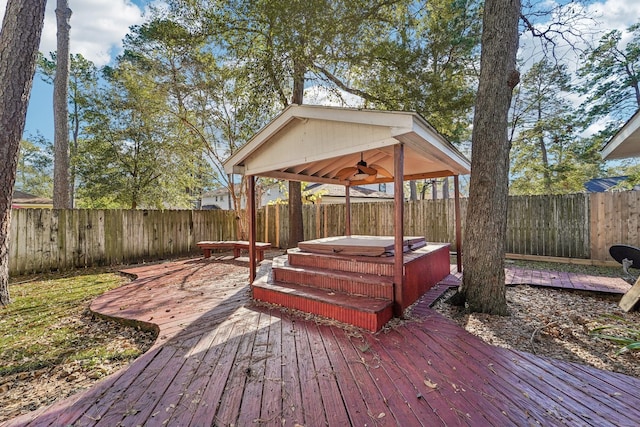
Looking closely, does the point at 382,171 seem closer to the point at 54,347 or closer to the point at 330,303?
the point at 330,303

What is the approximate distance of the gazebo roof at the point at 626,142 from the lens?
3.45 m

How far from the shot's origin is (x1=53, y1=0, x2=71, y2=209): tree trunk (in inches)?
269

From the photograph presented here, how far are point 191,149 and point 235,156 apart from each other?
6.34m

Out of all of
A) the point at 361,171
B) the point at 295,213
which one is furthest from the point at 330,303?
the point at 295,213

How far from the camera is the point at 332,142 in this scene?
3361 millimetres

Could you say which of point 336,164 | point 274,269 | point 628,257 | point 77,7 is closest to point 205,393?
point 274,269

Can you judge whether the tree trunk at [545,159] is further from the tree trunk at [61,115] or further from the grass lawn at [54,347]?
the tree trunk at [61,115]

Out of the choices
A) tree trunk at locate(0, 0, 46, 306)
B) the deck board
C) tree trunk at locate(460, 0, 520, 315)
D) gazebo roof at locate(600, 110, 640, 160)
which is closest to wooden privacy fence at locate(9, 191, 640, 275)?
gazebo roof at locate(600, 110, 640, 160)

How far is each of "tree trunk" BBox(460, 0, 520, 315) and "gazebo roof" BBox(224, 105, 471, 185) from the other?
609 millimetres

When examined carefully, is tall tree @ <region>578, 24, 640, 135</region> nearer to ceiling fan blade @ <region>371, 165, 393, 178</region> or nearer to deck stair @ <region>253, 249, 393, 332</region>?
ceiling fan blade @ <region>371, 165, 393, 178</region>

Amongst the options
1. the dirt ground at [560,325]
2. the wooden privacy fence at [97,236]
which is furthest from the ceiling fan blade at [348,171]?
the wooden privacy fence at [97,236]

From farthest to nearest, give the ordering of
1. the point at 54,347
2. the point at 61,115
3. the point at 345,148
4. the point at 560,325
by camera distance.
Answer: the point at 61,115, the point at 345,148, the point at 560,325, the point at 54,347

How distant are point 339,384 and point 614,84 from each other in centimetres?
1556

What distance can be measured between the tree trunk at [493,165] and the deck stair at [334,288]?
117 centimetres
